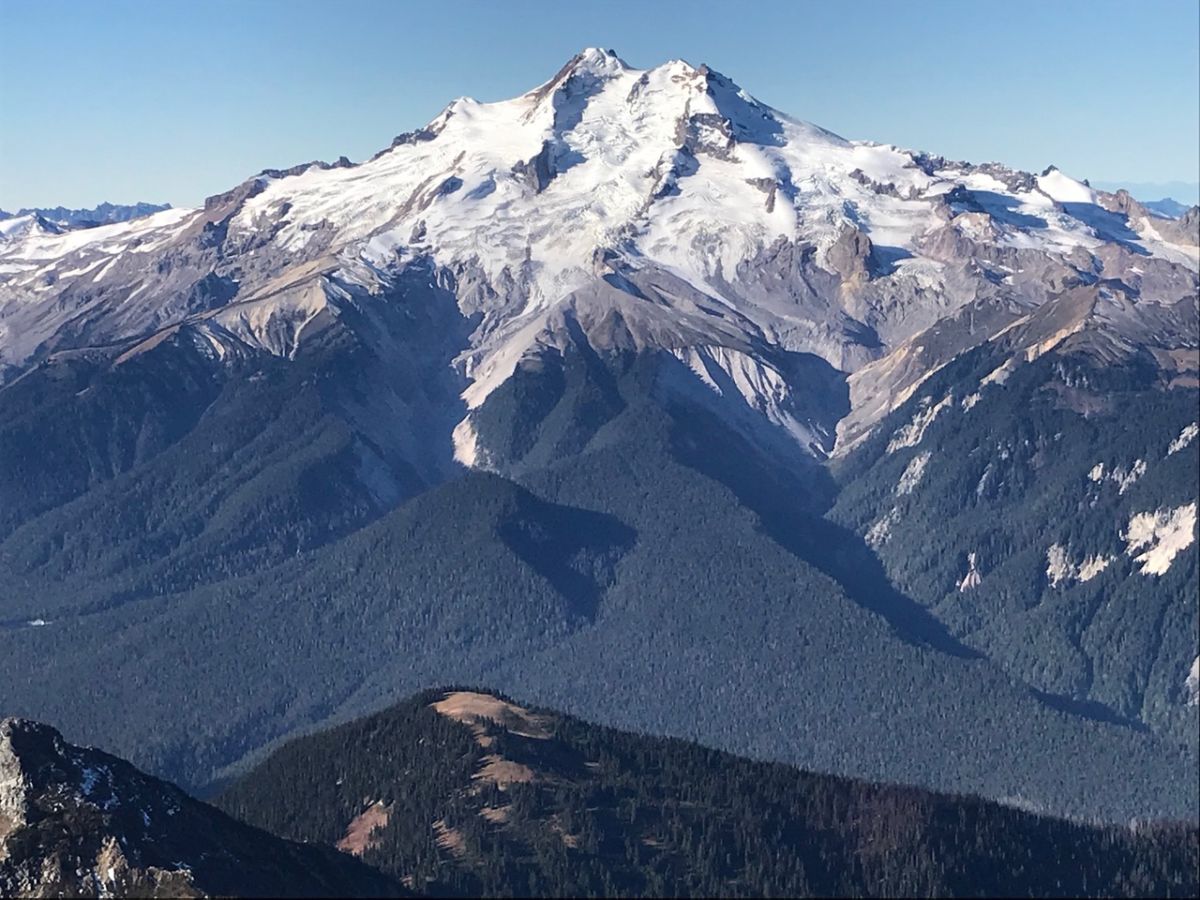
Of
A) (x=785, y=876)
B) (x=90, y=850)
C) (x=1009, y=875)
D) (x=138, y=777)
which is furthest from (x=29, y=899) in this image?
(x=1009, y=875)

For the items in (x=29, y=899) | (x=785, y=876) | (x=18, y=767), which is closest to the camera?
(x=29, y=899)

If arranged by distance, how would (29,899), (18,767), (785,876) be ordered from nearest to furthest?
(29,899) < (18,767) < (785,876)

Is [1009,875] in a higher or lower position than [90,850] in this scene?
higher

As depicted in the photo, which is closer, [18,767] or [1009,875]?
[18,767]

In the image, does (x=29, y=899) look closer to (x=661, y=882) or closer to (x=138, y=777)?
(x=138, y=777)

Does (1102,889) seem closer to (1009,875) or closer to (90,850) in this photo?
(1009,875)

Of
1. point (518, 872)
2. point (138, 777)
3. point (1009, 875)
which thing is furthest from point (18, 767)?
point (1009, 875)
